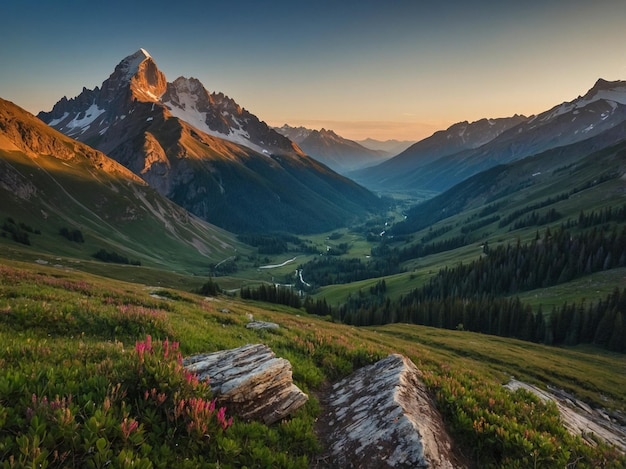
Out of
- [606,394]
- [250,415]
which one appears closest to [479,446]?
[250,415]

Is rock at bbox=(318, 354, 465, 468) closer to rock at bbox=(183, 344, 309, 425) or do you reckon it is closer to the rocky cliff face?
the rocky cliff face

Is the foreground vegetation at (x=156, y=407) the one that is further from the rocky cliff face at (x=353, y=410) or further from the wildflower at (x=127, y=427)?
the rocky cliff face at (x=353, y=410)

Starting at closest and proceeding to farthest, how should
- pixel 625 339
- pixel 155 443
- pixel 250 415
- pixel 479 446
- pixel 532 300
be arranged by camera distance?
1. pixel 155 443
2. pixel 250 415
3. pixel 479 446
4. pixel 625 339
5. pixel 532 300

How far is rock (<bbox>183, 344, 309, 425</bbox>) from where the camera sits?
353 inches

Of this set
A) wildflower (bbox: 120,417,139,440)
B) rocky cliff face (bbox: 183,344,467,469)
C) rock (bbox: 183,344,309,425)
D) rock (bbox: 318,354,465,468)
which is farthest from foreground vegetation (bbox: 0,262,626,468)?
rock (bbox: 318,354,465,468)

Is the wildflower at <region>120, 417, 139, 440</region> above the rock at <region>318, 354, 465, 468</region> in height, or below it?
above

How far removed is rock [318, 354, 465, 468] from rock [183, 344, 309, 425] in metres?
1.66

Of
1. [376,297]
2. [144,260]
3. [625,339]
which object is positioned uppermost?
[144,260]

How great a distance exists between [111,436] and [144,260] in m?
198

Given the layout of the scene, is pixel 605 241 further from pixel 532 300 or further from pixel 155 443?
pixel 155 443

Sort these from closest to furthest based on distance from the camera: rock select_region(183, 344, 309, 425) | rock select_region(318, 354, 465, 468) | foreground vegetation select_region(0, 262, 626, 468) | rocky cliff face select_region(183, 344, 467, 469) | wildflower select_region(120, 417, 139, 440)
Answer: foreground vegetation select_region(0, 262, 626, 468) < wildflower select_region(120, 417, 139, 440) < rock select_region(318, 354, 465, 468) < rocky cliff face select_region(183, 344, 467, 469) < rock select_region(183, 344, 309, 425)

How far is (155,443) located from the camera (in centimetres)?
654

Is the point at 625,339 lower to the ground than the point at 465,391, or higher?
lower

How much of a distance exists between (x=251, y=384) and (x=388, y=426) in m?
3.94
